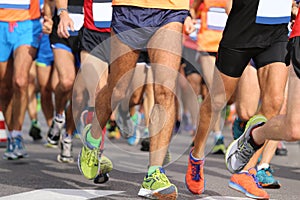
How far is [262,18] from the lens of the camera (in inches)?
260

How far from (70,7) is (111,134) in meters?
4.38

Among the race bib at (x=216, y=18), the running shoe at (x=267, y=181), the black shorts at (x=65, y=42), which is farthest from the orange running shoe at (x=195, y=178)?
the race bib at (x=216, y=18)

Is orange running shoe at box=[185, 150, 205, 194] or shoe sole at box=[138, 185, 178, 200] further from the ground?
shoe sole at box=[138, 185, 178, 200]

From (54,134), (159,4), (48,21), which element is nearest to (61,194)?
(159,4)

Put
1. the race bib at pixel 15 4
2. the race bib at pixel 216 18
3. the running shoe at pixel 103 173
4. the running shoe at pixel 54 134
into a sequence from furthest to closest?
the race bib at pixel 216 18, the running shoe at pixel 54 134, the race bib at pixel 15 4, the running shoe at pixel 103 173

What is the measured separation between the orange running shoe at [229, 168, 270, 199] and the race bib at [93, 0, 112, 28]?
255 centimetres

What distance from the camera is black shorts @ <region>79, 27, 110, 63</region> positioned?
27.9ft

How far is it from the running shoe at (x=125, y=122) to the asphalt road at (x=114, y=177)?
112 centimetres

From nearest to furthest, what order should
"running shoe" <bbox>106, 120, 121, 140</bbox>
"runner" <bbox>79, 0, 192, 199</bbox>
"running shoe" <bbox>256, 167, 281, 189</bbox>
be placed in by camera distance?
"runner" <bbox>79, 0, 192, 199</bbox>, "running shoe" <bbox>256, 167, 281, 189</bbox>, "running shoe" <bbox>106, 120, 121, 140</bbox>

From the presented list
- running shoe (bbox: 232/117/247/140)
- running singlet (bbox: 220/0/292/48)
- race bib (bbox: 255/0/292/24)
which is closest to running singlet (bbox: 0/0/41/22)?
running shoe (bbox: 232/117/247/140)

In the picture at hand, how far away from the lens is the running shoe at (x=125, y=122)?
40.5 ft

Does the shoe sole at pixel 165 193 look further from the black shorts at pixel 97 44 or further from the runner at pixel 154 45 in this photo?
the black shorts at pixel 97 44

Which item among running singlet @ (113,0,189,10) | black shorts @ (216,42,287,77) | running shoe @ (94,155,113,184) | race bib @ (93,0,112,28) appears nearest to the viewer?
running singlet @ (113,0,189,10)

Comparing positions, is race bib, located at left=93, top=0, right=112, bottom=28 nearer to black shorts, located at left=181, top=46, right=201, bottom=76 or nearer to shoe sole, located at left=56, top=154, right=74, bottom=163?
shoe sole, located at left=56, top=154, right=74, bottom=163
